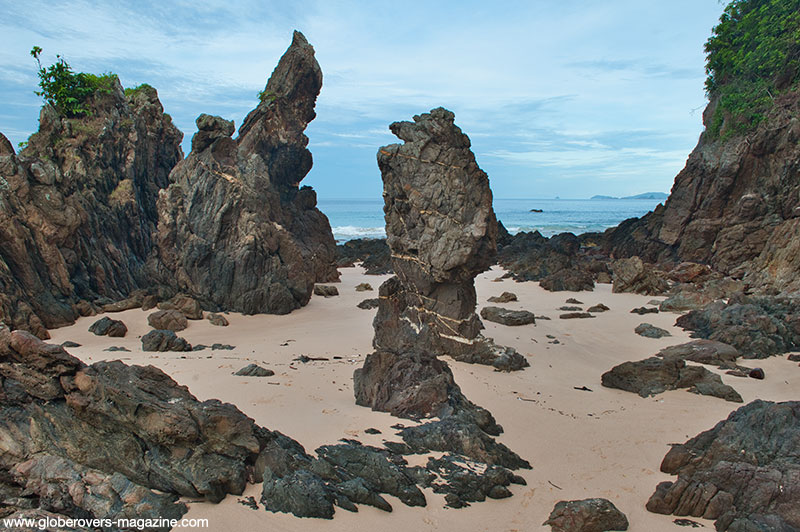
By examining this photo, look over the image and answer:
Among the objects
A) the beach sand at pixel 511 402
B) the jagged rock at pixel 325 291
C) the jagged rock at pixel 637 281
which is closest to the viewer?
the beach sand at pixel 511 402

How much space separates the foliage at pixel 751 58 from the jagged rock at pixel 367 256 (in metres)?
17.1

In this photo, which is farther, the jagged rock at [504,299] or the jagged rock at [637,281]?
the jagged rock at [637,281]

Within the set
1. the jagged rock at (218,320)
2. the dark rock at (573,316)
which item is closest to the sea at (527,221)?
the jagged rock at (218,320)

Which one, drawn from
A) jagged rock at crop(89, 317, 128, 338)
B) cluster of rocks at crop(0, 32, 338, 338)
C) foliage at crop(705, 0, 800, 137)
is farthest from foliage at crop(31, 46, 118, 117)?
foliage at crop(705, 0, 800, 137)

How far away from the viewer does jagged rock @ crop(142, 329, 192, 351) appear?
1043 cm

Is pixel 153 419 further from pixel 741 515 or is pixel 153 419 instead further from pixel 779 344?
pixel 779 344

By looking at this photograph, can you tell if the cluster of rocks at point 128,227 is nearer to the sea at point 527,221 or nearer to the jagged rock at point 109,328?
the jagged rock at point 109,328

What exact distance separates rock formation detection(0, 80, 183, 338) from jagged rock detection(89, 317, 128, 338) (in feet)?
3.21

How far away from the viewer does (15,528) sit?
301 centimetres

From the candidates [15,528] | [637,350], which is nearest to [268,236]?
[637,350]

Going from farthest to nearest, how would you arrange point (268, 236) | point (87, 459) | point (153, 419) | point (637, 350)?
point (268, 236) < point (637, 350) < point (153, 419) < point (87, 459)

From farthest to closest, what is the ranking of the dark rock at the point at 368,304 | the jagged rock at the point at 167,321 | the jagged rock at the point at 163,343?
1. the dark rock at the point at 368,304
2. the jagged rock at the point at 167,321
3. the jagged rock at the point at 163,343

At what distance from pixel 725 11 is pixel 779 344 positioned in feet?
76.6

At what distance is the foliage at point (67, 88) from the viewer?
1855 centimetres
